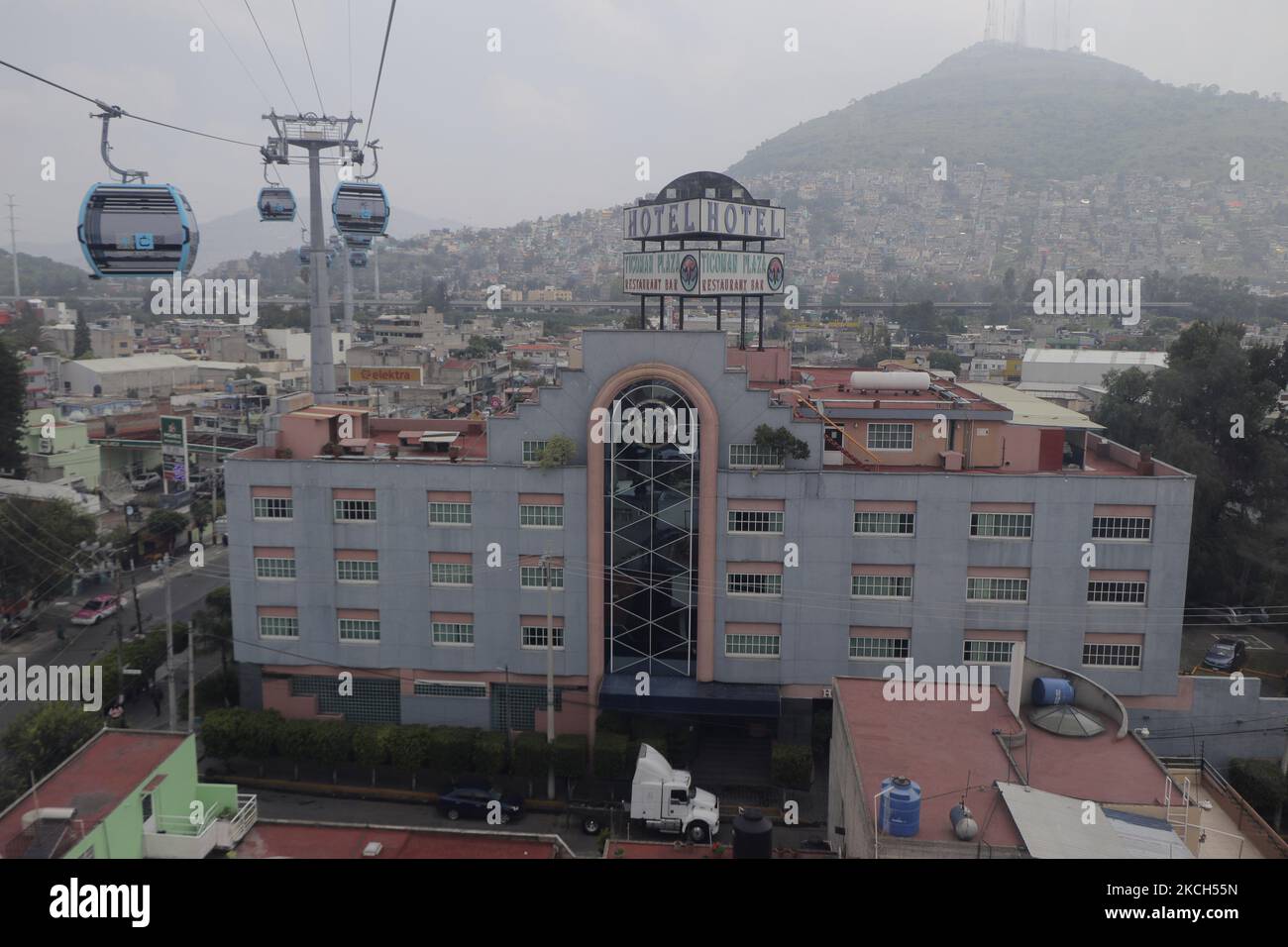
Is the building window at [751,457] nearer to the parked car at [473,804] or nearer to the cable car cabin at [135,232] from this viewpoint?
the parked car at [473,804]

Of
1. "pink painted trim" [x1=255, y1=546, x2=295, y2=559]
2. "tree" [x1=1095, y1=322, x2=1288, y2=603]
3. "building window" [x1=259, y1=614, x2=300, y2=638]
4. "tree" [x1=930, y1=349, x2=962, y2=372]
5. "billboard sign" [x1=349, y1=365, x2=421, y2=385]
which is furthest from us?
"tree" [x1=930, y1=349, x2=962, y2=372]

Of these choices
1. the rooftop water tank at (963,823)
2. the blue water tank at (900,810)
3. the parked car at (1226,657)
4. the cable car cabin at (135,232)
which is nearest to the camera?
the rooftop water tank at (963,823)

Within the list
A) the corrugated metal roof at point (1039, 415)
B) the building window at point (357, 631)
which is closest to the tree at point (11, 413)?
the building window at point (357, 631)

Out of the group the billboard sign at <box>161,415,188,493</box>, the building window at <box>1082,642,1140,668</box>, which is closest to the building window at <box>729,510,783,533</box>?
the building window at <box>1082,642,1140,668</box>

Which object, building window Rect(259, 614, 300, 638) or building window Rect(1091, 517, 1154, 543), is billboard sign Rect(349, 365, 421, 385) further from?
building window Rect(1091, 517, 1154, 543)

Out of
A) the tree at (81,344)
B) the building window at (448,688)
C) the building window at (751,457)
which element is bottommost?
the building window at (448,688)

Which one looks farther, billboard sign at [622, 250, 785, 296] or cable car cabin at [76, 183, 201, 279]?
billboard sign at [622, 250, 785, 296]
